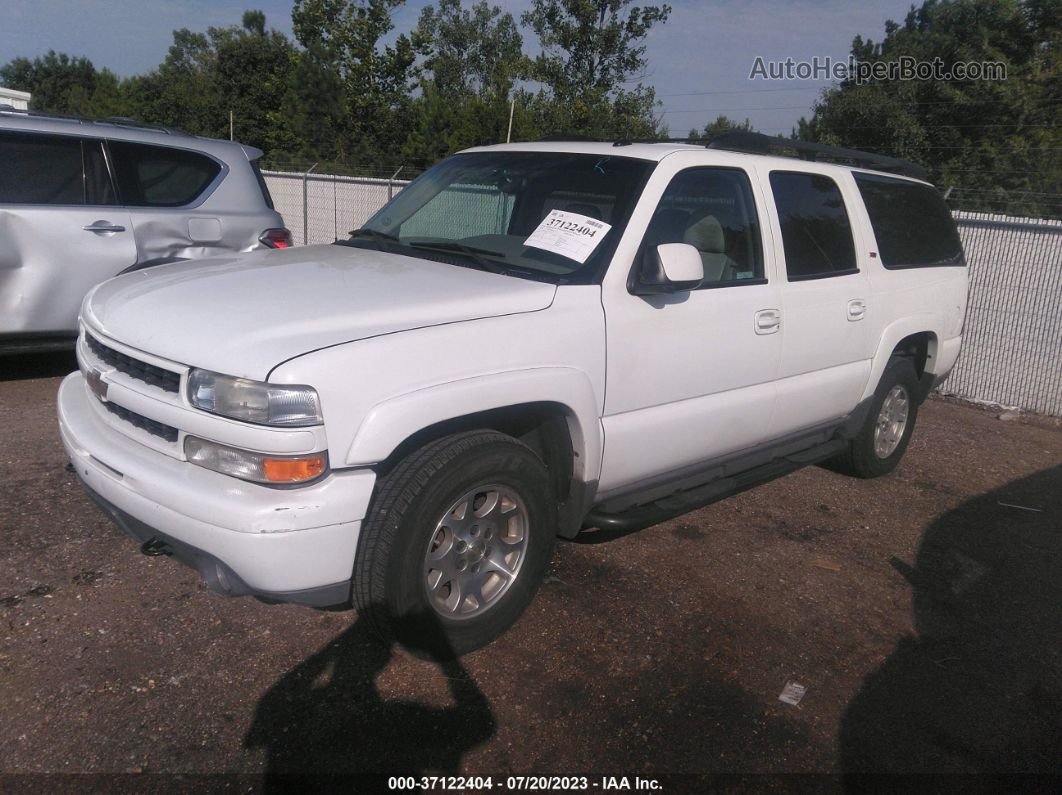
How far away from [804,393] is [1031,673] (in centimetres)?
167

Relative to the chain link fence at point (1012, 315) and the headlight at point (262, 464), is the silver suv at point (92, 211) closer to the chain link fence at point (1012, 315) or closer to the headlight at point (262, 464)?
the headlight at point (262, 464)

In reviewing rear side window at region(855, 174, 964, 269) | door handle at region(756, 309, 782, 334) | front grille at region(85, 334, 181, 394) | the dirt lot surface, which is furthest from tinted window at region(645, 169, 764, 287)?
front grille at region(85, 334, 181, 394)

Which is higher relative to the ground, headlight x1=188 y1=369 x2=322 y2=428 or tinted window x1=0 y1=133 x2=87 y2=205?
tinted window x1=0 y1=133 x2=87 y2=205

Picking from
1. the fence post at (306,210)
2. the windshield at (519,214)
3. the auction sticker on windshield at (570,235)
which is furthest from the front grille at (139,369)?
the fence post at (306,210)

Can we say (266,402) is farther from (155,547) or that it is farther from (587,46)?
(587,46)

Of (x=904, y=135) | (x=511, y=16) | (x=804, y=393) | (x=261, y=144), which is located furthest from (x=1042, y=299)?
(x=511, y=16)

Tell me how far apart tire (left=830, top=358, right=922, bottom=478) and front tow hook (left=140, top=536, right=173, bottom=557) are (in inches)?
157

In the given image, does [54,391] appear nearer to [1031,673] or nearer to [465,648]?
[465,648]

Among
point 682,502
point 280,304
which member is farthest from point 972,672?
point 280,304

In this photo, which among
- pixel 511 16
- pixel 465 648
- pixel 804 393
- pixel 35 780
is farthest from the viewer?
pixel 511 16

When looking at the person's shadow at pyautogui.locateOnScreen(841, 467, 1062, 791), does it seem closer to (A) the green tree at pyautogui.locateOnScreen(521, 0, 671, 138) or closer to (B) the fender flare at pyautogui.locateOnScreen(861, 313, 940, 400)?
(B) the fender flare at pyautogui.locateOnScreen(861, 313, 940, 400)

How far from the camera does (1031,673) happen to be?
3578 millimetres

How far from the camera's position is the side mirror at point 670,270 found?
356 centimetres

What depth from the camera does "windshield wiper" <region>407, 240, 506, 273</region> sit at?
3.73 metres
